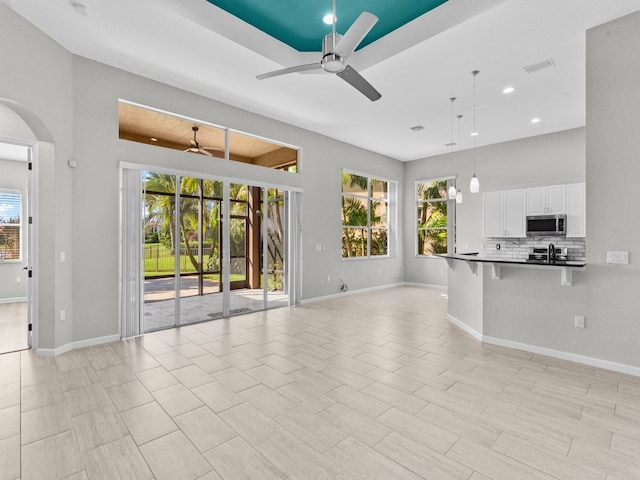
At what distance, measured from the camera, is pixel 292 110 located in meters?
5.61

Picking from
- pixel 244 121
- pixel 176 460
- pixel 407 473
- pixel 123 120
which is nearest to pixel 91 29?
pixel 123 120

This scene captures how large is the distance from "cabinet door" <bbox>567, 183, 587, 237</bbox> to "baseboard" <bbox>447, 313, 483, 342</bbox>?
3262 millimetres

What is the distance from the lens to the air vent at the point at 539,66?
3955 mm

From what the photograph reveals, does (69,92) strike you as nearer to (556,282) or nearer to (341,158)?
(341,158)

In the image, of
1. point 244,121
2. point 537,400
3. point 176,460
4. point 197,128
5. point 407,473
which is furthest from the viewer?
point 244,121

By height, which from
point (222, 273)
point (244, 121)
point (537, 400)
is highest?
point (244, 121)

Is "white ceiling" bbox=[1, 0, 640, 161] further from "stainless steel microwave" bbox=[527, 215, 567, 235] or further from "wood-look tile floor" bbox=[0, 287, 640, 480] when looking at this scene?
"wood-look tile floor" bbox=[0, 287, 640, 480]

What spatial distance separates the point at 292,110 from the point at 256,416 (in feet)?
15.8

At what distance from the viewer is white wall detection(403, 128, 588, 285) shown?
6.62m

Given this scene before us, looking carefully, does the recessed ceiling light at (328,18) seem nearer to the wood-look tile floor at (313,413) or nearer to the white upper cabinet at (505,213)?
the wood-look tile floor at (313,413)

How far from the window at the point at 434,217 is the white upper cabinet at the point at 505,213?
106 centimetres

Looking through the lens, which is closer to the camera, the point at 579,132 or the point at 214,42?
the point at 214,42

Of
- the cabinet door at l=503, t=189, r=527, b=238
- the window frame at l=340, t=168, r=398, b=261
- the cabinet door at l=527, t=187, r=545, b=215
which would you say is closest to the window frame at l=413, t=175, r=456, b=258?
the window frame at l=340, t=168, r=398, b=261

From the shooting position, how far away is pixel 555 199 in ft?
21.3
